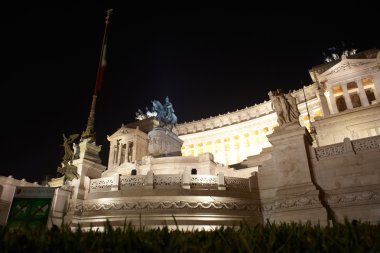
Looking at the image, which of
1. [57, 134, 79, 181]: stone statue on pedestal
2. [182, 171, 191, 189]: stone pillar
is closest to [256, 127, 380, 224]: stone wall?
[182, 171, 191, 189]: stone pillar

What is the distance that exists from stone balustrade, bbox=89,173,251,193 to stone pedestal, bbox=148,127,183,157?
61.0 feet

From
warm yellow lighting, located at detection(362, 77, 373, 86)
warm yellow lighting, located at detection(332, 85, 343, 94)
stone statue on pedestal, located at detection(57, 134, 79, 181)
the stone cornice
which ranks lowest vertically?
stone statue on pedestal, located at detection(57, 134, 79, 181)

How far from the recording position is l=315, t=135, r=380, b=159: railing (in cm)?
1612

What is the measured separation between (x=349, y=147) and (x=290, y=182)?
4.14m

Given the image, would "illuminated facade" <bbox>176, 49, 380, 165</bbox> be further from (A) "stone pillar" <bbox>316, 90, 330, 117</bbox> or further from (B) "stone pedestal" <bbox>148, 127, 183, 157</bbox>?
(B) "stone pedestal" <bbox>148, 127, 183, 157</bbox>

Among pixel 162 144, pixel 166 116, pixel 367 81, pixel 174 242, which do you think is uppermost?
pixel 367 81

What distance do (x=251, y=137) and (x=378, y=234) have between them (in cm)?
6647

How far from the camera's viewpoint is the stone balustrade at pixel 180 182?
17.1 metres

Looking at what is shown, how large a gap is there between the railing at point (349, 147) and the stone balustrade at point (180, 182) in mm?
5141

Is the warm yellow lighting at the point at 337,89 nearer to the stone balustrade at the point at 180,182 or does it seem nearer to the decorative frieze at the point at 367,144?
the decorative frieze at the point at 367,144

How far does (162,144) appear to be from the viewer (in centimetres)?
3794

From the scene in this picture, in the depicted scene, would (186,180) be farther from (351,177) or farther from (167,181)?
(351,177)

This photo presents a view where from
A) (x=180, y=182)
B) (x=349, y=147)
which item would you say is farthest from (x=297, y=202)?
Result: (x=180, y=182)

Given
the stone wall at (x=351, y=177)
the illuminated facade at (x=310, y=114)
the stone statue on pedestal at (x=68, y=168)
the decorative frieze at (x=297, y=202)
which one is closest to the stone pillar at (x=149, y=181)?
the stone statue on pedestal at (x=68, y=168)
